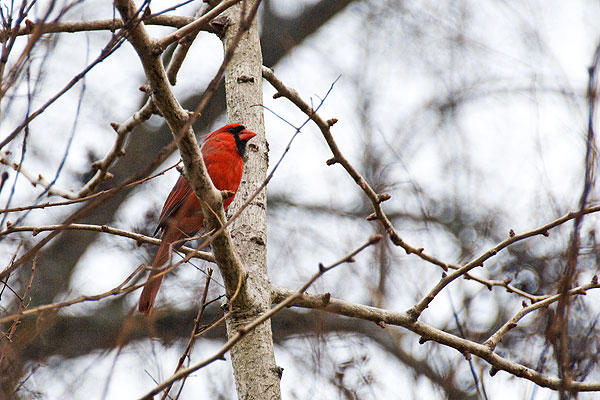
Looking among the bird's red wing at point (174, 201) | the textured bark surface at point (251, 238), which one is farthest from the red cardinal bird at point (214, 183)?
the textured bark surface at point (251, 238)

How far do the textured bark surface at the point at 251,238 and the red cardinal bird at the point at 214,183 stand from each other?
0.37 feet

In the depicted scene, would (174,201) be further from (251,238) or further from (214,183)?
(251,238)

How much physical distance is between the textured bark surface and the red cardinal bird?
0.11 metres

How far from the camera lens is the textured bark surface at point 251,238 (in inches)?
116

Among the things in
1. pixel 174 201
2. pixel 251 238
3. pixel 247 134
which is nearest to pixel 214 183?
pixel 174 201

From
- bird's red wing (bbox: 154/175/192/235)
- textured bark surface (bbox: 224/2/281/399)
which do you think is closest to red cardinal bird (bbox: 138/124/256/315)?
bird's red wing (bbox: 154/175/192/235)

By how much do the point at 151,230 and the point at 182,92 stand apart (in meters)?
3.46

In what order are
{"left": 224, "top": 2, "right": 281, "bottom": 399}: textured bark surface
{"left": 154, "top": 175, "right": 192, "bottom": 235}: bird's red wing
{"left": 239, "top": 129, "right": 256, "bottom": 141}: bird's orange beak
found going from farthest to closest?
{"left": 154, "top": 175, "right": 192, "bottom": 235}: bird's red wing < {"left": 239, "top": 129, "right": 256, "bottom": 141}: bird's orange beak < {"left": 224, "top": 2, "right": 281, "bottom": 399}: textured bark surface

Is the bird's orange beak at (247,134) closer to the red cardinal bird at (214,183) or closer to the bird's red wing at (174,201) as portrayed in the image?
the red cardinal bird at (214,183)

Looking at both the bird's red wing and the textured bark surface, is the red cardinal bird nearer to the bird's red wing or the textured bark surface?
the bird's red wing

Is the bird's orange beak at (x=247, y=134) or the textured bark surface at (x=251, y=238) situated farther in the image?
the bird's orange beak at (x=247, y=134)

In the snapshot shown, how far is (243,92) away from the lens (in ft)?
11.9

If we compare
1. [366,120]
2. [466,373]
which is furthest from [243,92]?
[366,120]

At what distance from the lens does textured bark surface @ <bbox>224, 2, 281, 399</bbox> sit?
2955 mm
